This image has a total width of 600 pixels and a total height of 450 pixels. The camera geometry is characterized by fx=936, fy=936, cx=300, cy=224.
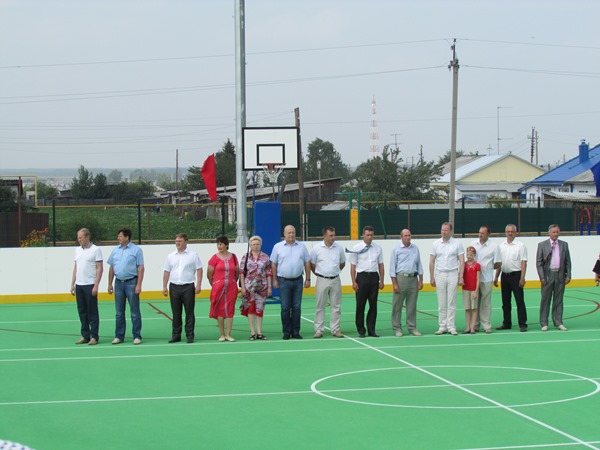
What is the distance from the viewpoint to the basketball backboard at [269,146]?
23.8m

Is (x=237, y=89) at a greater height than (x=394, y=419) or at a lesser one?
greater

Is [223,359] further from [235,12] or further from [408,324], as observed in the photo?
[235,12]

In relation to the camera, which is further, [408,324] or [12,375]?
[408,324]

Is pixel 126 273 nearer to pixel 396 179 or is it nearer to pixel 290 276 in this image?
pixel 290 276

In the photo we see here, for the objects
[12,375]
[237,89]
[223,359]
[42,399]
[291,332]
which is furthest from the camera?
[237,89]

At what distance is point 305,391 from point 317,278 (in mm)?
4921

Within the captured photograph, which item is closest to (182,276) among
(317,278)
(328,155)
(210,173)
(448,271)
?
(317,278)

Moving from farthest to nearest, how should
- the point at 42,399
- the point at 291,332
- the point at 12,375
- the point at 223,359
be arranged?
the point at 291,332 < the point at 223,359 < the point at 12,375 < the point at 42,399

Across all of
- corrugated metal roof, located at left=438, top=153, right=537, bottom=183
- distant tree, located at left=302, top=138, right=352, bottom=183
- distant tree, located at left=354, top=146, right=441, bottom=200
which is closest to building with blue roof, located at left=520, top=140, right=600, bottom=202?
distant tree, located at left=354, top=146, right=441, bottom=200

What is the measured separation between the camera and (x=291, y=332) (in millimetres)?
16156

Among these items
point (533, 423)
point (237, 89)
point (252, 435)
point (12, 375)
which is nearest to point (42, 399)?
point (12, 375)

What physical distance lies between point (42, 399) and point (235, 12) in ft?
51.6

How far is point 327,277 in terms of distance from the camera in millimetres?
16109

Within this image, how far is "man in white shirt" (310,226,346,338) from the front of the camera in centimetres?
1609
